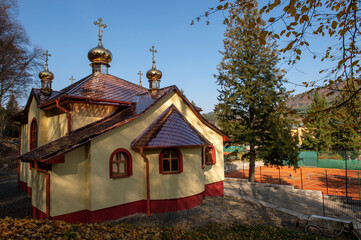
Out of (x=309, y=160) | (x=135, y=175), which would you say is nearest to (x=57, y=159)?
(x=135, y=175)

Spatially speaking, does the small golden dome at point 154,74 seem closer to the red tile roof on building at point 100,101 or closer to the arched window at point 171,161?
the red tile roof on building at point 100,101

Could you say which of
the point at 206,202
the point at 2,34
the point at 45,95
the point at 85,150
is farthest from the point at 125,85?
the point at 2,34

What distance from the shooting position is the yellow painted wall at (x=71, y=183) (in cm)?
812

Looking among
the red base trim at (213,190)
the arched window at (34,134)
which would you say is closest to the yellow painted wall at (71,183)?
the arched window at (34,134)

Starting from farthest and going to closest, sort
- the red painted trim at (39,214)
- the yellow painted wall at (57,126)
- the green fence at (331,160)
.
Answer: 1. the green fence at (331,160)
2. the yellow painted wall at (57,126)
3. the red painted trim at (39,214)

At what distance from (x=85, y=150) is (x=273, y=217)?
8.41 meters

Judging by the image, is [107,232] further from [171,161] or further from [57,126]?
[57,126]

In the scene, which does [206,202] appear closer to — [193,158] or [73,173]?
[193,158]

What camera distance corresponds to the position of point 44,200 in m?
8.30

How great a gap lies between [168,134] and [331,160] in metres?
30.6

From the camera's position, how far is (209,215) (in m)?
9.44

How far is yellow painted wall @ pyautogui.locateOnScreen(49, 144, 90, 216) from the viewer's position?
812 cm

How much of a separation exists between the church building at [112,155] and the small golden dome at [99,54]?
88.5 inches

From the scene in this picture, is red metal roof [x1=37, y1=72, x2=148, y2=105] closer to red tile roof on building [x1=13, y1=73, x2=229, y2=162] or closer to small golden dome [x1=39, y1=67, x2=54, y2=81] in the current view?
red tile roof on building [x1=13, y1=73, x2=229, y2=162]
